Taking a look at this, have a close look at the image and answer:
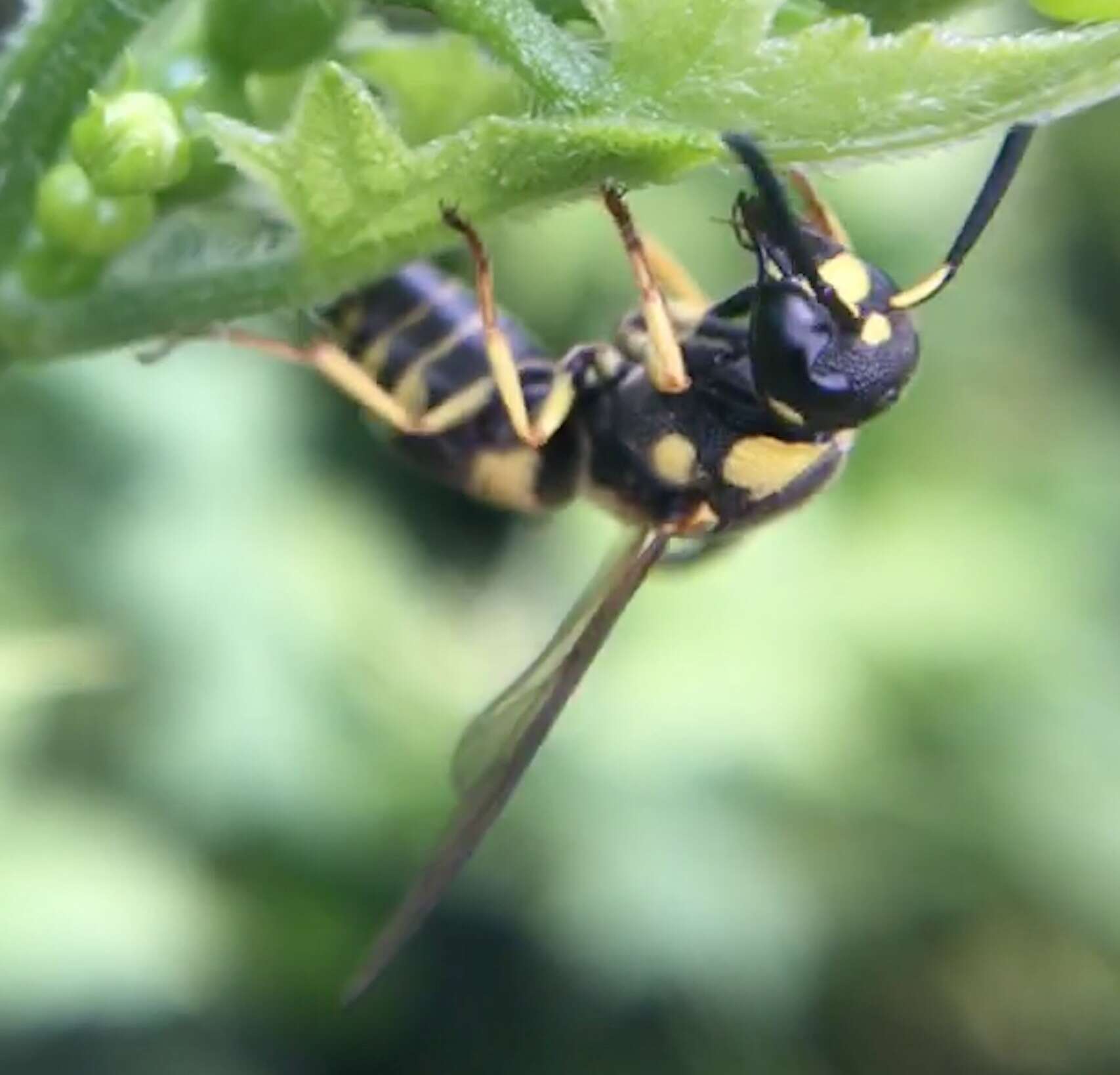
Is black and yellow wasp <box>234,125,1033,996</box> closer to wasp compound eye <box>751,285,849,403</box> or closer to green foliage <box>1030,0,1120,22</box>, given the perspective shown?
wasp compound eye <box>751,285,849,403</box>

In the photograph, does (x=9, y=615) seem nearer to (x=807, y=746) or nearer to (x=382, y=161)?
(x=807, y=746)

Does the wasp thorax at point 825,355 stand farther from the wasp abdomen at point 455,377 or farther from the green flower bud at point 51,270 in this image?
the green flower bud at point 51,270

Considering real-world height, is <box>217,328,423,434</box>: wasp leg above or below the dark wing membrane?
above

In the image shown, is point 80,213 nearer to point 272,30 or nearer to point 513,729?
point 272,30

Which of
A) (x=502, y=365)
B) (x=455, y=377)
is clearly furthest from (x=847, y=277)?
(x=455, y=377)

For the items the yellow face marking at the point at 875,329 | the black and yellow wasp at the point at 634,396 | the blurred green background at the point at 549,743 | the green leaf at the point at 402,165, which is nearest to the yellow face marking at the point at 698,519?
the black and yellow wasp at the point at 634,396

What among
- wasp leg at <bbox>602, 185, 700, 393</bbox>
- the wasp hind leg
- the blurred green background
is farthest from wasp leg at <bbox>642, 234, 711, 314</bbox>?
the blurred green background

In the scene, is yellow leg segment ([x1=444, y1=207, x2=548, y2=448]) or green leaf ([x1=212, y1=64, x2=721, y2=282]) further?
yellow leg segment ([x1=444, y1=207, x2=548, y2=448])
